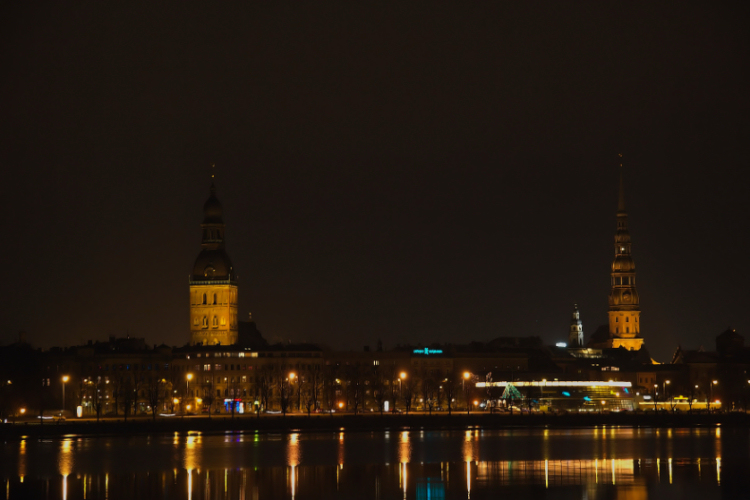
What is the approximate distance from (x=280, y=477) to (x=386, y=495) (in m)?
9.74

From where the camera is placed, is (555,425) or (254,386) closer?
(555,425)

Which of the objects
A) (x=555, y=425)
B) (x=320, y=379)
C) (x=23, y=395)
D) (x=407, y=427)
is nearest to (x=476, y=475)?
(x=407, y=427)

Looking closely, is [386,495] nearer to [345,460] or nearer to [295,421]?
[345,460]

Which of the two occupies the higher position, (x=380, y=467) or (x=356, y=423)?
(x=356, y=423)

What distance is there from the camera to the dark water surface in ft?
248

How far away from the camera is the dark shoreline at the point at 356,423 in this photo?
127381 millimetres

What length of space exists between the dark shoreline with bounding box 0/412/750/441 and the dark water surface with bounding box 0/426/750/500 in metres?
7.46

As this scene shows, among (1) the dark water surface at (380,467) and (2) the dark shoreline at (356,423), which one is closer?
(1) the dark water surface at (380,467)

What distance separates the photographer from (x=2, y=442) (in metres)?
114

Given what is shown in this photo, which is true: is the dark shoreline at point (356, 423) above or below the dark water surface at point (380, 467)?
above

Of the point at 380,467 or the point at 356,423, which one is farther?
the point at 356,423

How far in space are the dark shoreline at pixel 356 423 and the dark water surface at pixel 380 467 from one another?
24.5 feet

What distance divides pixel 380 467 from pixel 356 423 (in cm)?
5283

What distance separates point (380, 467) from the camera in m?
87.9
